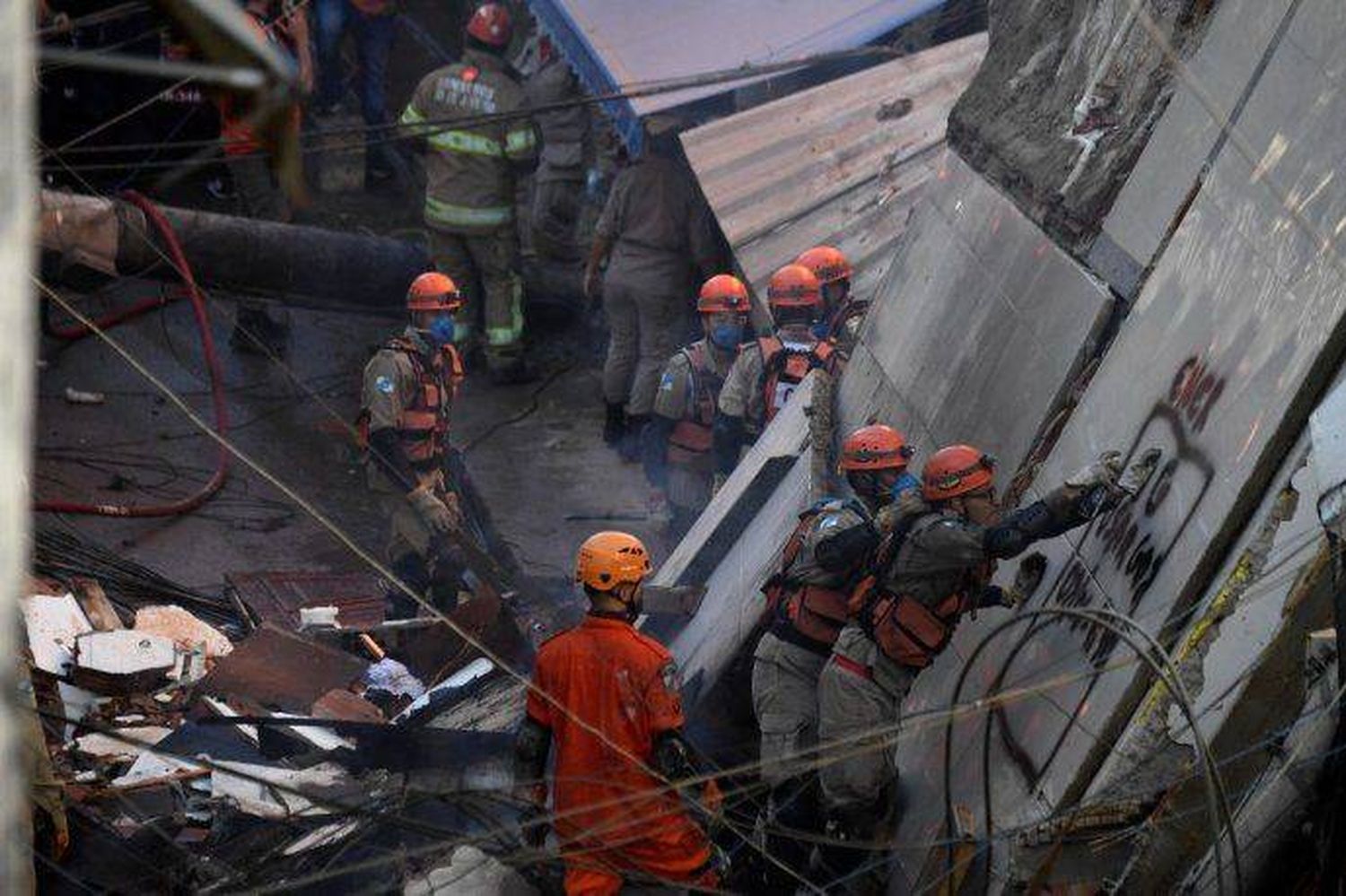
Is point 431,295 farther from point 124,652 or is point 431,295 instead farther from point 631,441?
point 631,441

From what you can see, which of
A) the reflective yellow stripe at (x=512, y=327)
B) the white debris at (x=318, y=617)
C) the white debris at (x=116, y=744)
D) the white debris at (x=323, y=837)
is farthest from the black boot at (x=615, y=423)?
the white debris at (x=323, y=837)

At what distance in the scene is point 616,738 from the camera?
23.5 feet

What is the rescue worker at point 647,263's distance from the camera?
14.4m

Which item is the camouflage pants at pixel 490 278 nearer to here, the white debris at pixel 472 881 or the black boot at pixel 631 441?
the black boot at pixel 631 441

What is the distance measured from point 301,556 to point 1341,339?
25.8 feet

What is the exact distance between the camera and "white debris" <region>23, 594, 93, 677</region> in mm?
9953

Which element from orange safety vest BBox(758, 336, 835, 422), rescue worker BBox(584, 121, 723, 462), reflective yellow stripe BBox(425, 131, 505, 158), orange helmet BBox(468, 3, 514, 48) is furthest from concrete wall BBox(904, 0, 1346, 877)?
orange helmet BBox(468, 3, 514, 48)

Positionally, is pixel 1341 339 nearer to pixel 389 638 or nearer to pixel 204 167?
pixel 389 638

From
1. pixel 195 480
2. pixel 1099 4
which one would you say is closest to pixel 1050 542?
pixel 1099 4

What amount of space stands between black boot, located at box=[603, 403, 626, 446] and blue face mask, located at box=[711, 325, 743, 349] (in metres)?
2.44

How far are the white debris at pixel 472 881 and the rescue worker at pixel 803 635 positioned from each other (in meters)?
1.00

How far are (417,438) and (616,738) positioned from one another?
447 cm

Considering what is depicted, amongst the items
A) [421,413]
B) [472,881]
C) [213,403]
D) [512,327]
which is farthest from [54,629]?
[512,327]

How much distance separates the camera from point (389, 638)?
11.5 metres
